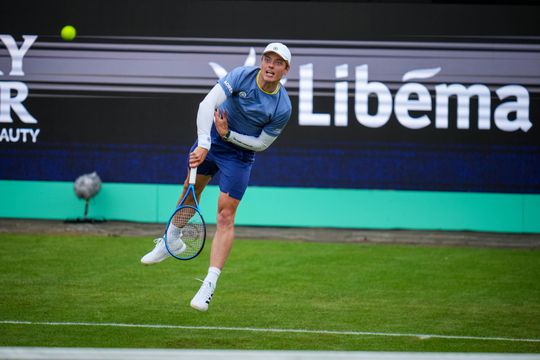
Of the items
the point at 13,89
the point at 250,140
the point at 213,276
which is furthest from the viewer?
the point at 13,89

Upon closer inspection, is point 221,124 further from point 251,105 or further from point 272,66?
point 272,66

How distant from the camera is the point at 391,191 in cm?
1305

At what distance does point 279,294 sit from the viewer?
337 inches

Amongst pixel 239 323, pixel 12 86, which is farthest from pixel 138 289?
pixel 12 86

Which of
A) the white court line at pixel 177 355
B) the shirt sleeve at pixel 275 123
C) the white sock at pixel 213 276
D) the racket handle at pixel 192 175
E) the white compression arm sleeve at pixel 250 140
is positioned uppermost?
the shirt sleeve at pixel 275 123

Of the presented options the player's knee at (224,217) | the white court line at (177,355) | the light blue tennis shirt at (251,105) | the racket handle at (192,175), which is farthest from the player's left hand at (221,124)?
the white court line at (177,355)

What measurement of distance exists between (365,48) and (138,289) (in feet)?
19.4

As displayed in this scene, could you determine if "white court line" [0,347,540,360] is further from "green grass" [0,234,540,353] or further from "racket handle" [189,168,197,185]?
"racket handle" [189,168,197,185]

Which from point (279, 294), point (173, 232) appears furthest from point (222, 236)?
point (279, 294)

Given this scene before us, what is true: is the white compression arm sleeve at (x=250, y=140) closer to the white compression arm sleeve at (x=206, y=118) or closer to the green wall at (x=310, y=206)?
the white compression arm sleeve at (x=206, y=118)

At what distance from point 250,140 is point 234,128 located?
182 mm

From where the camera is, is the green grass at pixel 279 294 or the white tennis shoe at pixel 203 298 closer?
the green grass at pixel 279 294

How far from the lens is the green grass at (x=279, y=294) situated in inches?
262

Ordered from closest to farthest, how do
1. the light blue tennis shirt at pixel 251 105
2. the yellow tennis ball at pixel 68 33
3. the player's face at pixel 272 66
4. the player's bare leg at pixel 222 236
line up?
the player's face at pixel 272 66, the light blue tennis shirt at pixel 251 105, the player's bare leg at pixel 222 236, the yellow tennis ball at pixel 68 33
